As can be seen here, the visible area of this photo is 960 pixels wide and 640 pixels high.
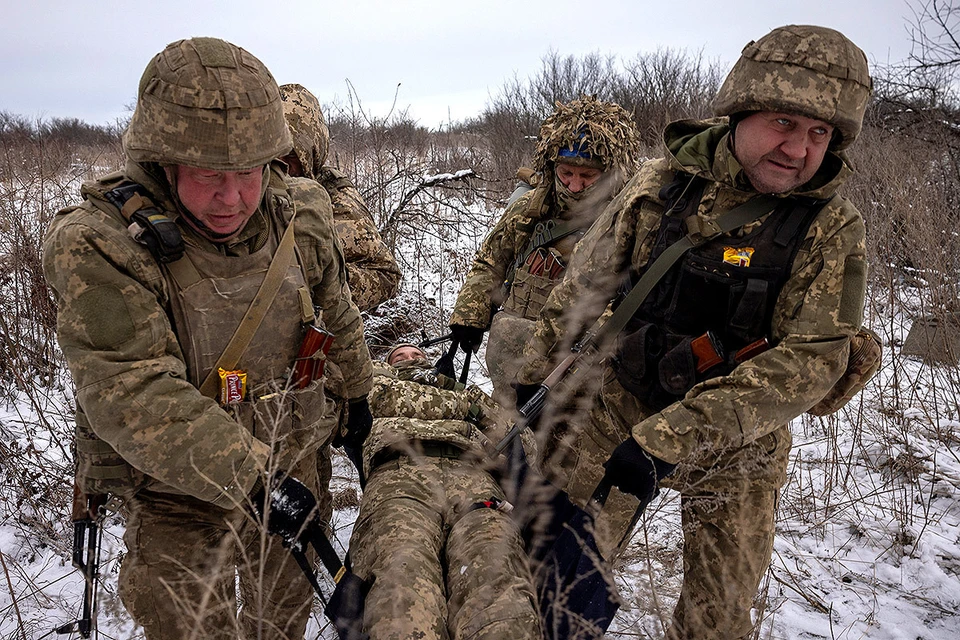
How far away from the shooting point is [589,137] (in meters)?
3.35

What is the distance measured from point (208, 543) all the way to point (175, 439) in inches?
18.8

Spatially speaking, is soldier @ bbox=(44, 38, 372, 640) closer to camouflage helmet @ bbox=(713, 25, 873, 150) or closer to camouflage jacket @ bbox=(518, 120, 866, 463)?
camouflage jacket @ bbox=(518, 120, 866, 463)

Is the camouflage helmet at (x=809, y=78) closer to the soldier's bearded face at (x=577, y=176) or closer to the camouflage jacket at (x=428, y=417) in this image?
the soldier's bearded face at (x=577, y=176)

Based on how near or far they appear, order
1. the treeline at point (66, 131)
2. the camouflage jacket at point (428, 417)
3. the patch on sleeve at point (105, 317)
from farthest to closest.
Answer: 1. the treeline at point (66, 131)
2. the camouflage jacket at point (428, 417)
3. the patch on sleeve at point (105, 317)

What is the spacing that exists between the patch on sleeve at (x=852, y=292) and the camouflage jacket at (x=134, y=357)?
1.90 metres

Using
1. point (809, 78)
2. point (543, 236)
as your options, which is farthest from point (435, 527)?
point (809, 78)

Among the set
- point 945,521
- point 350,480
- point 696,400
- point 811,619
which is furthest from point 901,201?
point 350,480

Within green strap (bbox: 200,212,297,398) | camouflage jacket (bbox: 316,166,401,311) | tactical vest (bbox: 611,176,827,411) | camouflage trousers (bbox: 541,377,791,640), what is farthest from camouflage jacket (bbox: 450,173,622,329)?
green strap (bbox: 200,212,297,398)

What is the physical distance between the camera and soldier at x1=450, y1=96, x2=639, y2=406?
11.2 ft

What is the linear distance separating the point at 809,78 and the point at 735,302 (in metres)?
0.77

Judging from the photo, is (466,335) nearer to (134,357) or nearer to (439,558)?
(439,558)

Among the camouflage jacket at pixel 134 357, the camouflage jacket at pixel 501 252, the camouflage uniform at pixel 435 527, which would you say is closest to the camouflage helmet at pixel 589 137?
the camouflage jacket at pixel 501 252

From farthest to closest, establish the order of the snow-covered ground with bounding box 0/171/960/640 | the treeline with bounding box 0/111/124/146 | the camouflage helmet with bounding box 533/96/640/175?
the treeline with bounding box 0/111/124/146
the camouflage helmet with bounding box 533/96/640/175
the snow-covered ground with bounding box 0/171/960/640

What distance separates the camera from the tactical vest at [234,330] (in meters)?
1.74
